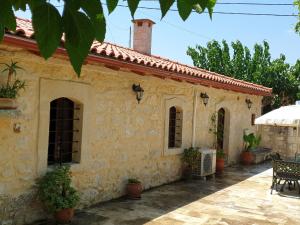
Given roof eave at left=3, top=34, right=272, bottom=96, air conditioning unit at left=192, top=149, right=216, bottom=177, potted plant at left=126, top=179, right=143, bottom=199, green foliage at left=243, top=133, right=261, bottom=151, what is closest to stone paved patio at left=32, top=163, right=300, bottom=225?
potted plant at left=126, top=179, right=143, bottom=199

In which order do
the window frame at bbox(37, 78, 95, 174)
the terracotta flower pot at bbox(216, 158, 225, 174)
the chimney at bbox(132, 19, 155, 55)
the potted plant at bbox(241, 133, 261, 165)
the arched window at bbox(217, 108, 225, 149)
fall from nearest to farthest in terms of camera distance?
the window frame at bbox(37, 78, 95, 174), the terracotta flower pot at bbox(216, 158, 225, 174), the chimney at bbox(132, 19, 155, 55), the arched window at bbox(217, 108, 225, 149), the potted plant at bbox(241, 133, 261, 165)

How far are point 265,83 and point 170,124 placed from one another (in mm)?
11357

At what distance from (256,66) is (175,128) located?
40.6 feet

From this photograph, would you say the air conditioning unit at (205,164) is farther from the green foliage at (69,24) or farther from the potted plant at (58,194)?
the green foliage at (69,24)

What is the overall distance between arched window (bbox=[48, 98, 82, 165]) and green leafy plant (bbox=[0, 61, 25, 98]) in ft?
3.76

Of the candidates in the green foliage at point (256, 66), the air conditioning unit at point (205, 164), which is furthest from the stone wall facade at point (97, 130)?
the green foliage at point (256, 66)

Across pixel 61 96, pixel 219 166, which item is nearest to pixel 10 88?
pixel 61 96

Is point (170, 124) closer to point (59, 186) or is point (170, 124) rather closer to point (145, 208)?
point (145, 208)

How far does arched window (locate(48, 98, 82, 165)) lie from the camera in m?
6.83

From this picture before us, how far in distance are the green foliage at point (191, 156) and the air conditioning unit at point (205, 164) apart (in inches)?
4.0

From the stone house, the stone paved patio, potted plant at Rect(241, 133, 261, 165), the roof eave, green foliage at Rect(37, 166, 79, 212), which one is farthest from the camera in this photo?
Answer: potted plant at Rect(241, 133, 261, 165)

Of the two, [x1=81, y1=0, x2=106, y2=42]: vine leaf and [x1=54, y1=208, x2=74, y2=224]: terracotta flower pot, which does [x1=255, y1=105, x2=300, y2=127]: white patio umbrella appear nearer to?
[x1=54, y1=208, x2=74, y2=224]: terracotta flower pot

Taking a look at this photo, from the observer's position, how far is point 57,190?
19.8 feet

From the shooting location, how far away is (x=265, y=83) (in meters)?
20.1
